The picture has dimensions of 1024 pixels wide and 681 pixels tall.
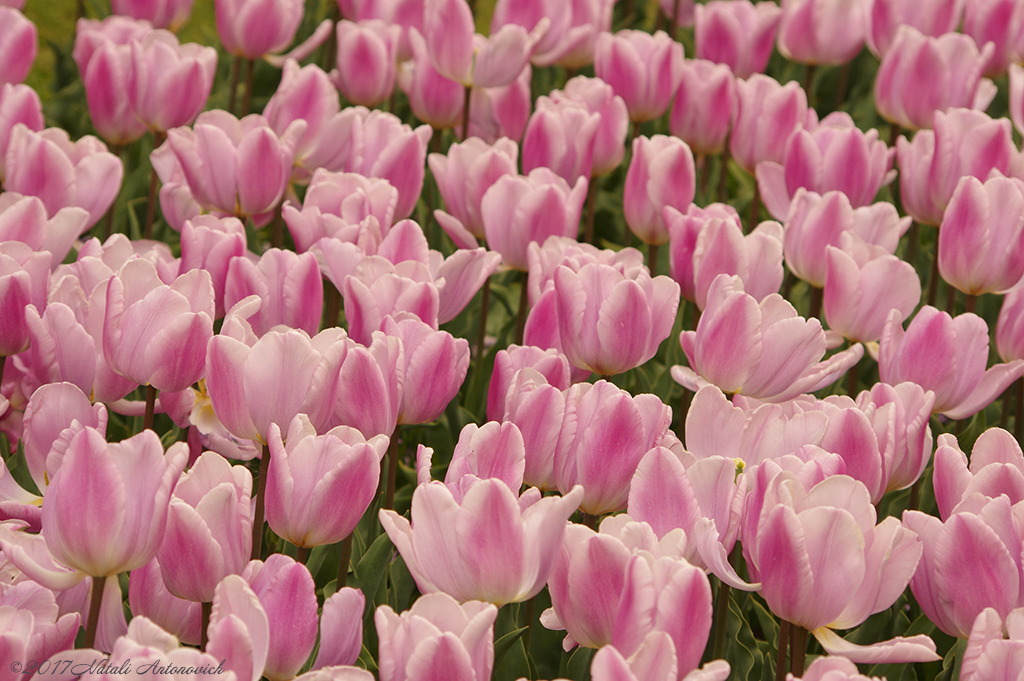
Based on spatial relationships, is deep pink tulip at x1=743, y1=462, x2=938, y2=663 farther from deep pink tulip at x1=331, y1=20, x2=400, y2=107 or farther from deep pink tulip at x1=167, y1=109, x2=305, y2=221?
deep pink tulip at x1=331, y1=20, x2=400, y2=107

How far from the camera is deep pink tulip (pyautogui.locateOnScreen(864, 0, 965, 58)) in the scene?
11.3 ft

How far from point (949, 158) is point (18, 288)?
188cm

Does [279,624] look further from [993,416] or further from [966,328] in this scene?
[993,416]

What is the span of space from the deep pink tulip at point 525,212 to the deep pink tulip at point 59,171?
0.77 m

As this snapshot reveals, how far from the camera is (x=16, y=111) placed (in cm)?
248

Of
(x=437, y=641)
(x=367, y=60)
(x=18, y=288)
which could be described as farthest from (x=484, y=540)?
(x=367, y=60)

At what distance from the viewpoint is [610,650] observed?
3.52 feet

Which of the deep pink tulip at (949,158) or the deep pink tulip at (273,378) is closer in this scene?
the deep pink tulip at (273,378)

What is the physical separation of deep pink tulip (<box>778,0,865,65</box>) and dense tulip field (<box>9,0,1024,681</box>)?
1.40 ft

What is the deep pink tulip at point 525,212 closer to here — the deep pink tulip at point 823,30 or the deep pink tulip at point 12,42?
the deep pink tulip at point 12,42

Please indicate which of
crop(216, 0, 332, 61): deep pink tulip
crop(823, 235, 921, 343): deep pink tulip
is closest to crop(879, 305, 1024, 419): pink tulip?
crop(823, 235, 921, 343): deep pink tulip

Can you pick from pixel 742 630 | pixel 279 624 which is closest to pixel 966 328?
pixel 742 630

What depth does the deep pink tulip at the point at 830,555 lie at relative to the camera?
1.23 metres

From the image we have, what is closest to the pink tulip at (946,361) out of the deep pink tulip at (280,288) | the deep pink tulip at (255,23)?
the deep pink tulip at (280,288)
